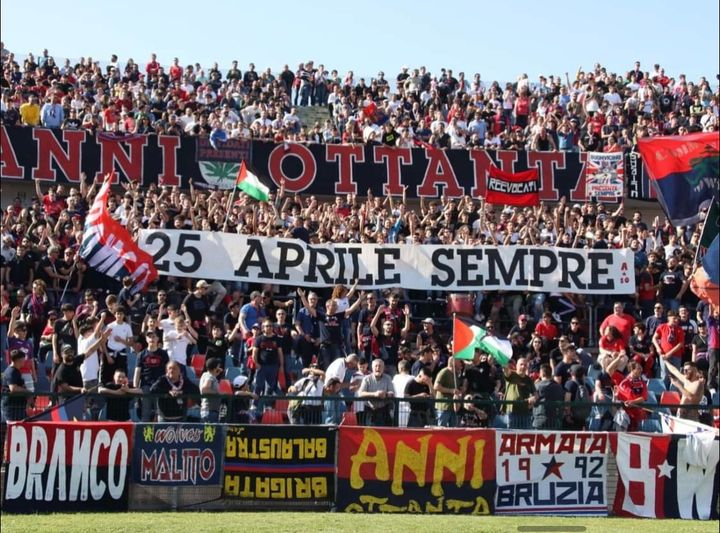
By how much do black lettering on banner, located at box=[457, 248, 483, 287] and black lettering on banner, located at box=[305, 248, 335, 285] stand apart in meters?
2.23

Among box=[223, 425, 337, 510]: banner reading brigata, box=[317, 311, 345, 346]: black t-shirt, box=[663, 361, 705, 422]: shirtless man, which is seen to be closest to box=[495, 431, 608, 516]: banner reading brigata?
box=[663, 361, 705, 422]: shirtless man

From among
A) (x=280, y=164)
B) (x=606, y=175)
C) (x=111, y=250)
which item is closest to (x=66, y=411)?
(x=111, y=250)

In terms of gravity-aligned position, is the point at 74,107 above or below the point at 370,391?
above

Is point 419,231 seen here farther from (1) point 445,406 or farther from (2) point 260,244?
(1) point 445,406

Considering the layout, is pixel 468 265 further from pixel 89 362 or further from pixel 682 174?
pixel 682 174

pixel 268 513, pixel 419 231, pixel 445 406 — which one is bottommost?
pixel 268 513

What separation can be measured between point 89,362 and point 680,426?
744cm

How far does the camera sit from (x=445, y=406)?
1465cm

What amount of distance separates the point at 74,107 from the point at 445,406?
17.1m

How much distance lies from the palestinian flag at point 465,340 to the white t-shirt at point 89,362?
4628 millimetres

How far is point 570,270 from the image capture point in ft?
70.7

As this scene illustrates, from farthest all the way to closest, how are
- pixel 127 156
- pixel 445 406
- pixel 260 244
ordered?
pixel 127 156 → pixel 260 244 → pixel 445 406

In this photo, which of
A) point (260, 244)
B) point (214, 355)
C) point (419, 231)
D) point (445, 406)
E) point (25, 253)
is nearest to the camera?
point (445, 406)

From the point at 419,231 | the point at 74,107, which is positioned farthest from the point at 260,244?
the point at 74,107
